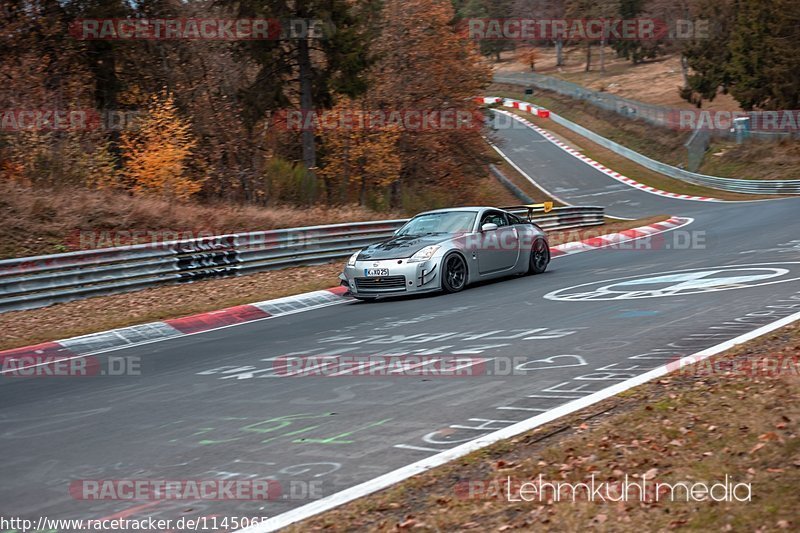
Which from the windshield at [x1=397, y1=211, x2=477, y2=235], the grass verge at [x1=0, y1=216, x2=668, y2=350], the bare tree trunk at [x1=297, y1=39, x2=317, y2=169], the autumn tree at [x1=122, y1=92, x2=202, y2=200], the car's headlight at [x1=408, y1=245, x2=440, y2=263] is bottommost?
the grass verge at [x1=0, y1=216, x2=668, y2=350]

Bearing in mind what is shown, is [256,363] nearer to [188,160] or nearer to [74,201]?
[74,201]

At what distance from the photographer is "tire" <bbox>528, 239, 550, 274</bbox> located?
1616 cm

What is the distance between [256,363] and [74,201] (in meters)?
11.3

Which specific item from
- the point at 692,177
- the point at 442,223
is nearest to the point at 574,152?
the point at 692,177

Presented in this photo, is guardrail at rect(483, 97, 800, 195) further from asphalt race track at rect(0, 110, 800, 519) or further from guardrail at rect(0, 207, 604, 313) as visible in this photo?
asphalt race track at rect(0, 110, 800, 519)

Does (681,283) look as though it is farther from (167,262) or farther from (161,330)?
(167,262)

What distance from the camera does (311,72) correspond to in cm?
2844

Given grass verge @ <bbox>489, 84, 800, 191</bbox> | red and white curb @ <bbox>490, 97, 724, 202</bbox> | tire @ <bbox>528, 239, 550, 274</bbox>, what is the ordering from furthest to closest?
grass verge @ <bbox>489, 84, 800, 191</bbox>, red and white curb @ <bbox>490, 97, 724, 202</bbox>, tire @ <bbox>528, 239, 550, 274</bbox>

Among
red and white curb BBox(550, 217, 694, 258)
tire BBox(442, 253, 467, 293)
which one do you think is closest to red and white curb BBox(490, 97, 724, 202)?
red and white curb BBox(550, 217, 694, 258)

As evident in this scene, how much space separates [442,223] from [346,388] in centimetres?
757

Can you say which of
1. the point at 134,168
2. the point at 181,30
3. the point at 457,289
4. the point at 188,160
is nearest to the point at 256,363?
the point at 457,289

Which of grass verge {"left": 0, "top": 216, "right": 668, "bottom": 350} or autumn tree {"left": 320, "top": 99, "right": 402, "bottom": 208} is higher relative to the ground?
autumn tree {"left": 320, "top": 99, "right": 402, "bottom": 208}

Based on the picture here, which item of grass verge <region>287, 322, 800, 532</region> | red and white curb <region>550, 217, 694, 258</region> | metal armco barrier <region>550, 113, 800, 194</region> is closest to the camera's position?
grass verge <region>287, 322, 800, 532</region>

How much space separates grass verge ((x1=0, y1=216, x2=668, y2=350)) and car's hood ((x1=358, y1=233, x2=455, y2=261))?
1.96 m
